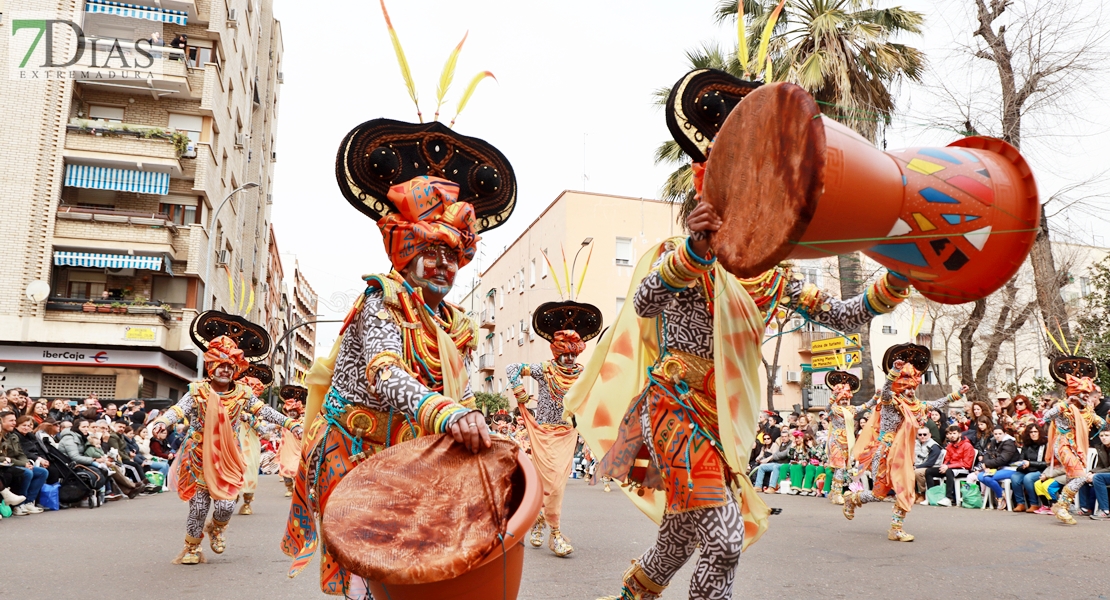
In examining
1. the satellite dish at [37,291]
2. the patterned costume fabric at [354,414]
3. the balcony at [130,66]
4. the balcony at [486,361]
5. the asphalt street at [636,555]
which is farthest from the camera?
the balcony at [486,361]

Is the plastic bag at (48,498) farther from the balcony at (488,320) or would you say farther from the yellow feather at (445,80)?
the balcony at (488,320)

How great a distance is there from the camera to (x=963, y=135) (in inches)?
111

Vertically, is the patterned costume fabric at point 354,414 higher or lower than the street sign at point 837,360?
lower

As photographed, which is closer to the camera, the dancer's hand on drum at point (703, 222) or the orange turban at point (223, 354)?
the dancer's hand on drum at point (703, 222)

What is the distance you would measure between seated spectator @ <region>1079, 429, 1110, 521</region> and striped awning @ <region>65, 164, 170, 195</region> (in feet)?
95.4

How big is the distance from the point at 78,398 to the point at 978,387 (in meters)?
26.6

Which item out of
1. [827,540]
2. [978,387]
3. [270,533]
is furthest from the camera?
[978,387]

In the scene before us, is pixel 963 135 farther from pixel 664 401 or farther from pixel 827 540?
pixel 827 540

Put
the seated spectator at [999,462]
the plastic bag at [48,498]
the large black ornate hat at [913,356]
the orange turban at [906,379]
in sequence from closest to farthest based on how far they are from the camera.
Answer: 1. the orange turban at [906,379]
2. the large black ornate hat at [913,356]
3. the plastic bag at [48,498]
4. the seated spectator at [999,462]

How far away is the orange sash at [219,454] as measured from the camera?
324 inches

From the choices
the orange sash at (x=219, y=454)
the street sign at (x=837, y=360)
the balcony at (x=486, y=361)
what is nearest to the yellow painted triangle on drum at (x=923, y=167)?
the orange sash at (x=219, y=454)

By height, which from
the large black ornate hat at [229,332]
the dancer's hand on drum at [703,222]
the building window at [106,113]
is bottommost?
the large black ornate hat at [229,332]

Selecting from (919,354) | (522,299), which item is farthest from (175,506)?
(522,299)

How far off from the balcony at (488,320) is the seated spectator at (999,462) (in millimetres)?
46151
